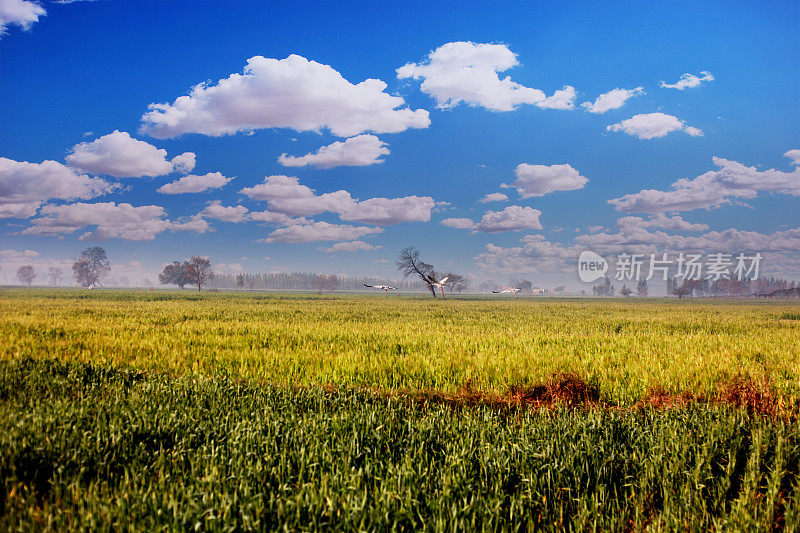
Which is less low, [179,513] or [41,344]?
[179,513]

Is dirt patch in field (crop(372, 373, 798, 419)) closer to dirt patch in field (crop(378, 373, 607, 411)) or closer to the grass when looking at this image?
dirt patch in field (crop(378, 373, 607, 411))

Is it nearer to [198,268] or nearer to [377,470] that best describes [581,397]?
[377,470]

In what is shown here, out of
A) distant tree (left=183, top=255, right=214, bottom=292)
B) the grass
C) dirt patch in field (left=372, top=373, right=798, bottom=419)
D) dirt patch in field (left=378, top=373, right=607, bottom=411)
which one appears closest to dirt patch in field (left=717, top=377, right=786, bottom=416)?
dirt patch in field (left=372, top=373, right=798, bottom=419)

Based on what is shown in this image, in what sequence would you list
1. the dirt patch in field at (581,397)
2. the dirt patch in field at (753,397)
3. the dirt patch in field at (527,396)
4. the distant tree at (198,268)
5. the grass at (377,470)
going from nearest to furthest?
the grass at (377,470) < the dirt patch in field at (753,397) < the dirt patch in field at (581,397) < the dirt patch in field at (527,396) < the distant tree at (198,268)

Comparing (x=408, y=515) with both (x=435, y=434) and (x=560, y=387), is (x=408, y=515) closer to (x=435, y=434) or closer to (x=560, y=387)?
(x=435, y=434)

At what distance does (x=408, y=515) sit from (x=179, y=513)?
138 cm

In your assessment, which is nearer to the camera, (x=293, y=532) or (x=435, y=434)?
(x=293, y=532)

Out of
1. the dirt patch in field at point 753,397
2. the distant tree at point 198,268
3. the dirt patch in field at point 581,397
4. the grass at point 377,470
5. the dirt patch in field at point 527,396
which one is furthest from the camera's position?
the distant tree at point 198,268

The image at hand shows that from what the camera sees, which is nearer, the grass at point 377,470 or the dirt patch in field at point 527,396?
the grass at point 377,470

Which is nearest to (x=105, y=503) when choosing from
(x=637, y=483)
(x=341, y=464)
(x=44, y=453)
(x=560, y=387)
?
(x=44, y=453)

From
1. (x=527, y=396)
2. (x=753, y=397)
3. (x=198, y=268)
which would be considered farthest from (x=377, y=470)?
(x=198, y=268)

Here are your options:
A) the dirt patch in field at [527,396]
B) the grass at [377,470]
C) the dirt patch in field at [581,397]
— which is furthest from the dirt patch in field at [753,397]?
the dirt patch in field at [527,396]

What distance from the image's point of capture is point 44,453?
326 cm

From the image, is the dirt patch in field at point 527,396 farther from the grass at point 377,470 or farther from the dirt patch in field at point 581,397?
the grass at point 377,470
